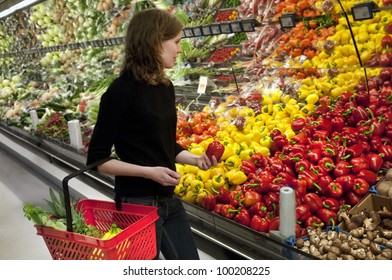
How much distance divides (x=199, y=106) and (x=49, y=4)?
6.11 metres

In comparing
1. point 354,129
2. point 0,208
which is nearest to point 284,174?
point 354,129

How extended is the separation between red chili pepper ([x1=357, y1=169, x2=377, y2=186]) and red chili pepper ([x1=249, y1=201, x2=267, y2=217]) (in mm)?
650

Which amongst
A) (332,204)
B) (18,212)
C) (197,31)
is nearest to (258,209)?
(332,204)

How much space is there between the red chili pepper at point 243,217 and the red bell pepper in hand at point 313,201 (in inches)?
14.8

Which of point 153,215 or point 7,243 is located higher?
point 153,215

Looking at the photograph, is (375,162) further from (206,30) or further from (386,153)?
(206,30)

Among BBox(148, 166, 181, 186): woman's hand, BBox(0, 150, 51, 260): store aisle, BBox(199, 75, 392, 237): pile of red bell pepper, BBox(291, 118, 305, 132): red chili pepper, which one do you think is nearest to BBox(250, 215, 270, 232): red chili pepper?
BBox(199, 75, 392, 237): pile of red bell pepper

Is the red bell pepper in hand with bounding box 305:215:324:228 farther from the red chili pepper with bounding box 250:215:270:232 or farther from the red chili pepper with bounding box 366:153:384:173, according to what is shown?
the red chili pepper with bounding box 366:153:384:173

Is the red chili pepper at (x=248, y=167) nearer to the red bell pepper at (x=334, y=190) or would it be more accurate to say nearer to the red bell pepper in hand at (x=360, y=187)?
the red bell pepper at (x=334, y=190)

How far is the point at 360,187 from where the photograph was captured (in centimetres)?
269

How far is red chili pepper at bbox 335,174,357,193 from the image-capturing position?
2709 mm

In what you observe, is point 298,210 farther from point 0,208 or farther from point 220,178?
point 0,208

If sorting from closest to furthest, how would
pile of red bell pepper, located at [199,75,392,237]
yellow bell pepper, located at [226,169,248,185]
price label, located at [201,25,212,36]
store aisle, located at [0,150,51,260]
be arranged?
pile of red bell pepper, located at [199,75,392,237] < yellow bell pepper, located at [226,169,248,185] < store aisle, located at [0,150,51,260] < price label, located at [201,25,212,36]

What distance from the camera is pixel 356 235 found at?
231cm
